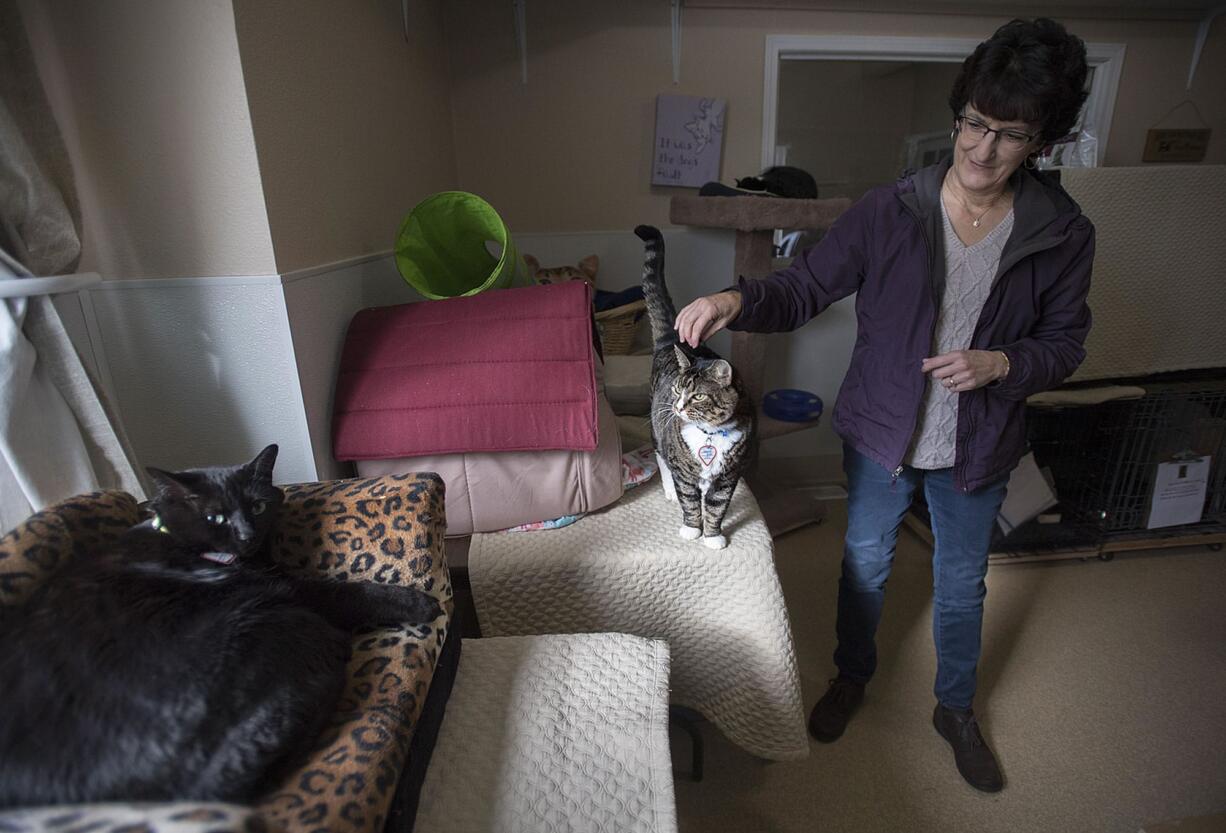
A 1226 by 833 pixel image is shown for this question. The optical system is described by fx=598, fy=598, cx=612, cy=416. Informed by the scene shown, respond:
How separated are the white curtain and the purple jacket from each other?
1.06m

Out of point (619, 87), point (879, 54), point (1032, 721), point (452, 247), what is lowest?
point (1032, 721)

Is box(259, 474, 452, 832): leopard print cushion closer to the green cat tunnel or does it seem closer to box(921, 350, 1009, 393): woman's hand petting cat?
the green cat tunnel

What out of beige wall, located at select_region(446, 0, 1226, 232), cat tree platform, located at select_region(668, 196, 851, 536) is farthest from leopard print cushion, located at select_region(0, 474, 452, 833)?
beige wall, located at select_region(446, 0, 1226, 232)

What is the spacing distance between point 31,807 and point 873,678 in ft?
5.27

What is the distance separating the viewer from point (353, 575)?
87 centimetres

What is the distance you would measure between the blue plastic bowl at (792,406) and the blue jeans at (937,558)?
28.9 inches

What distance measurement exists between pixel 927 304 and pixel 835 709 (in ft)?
3.09

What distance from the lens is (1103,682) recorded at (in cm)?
153

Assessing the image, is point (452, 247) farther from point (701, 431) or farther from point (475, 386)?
point (701, 431)

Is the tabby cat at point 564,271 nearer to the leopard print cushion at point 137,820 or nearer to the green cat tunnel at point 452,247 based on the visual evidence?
the green cat tunnel at point 452,247

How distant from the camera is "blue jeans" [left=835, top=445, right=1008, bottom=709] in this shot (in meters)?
1.16

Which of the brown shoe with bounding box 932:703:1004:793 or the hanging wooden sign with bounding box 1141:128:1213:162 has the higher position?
the hanging wooden sign with bounding box 1141:128:1213:162

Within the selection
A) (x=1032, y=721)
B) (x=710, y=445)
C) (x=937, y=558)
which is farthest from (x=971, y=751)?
(x=710, y=445)

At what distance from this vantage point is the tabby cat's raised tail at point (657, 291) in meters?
1.35
